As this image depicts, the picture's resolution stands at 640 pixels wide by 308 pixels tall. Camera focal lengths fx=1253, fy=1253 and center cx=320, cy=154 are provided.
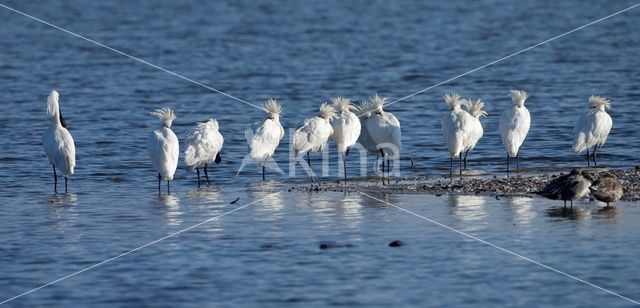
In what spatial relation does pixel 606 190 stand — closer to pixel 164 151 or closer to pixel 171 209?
pixel 171 209

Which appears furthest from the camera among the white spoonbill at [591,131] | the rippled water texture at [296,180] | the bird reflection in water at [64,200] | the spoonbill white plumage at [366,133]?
the spoonbill white plumage at [366,133]

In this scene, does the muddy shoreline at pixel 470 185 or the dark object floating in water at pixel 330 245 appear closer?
the dark object floating in water at pixel 330 245

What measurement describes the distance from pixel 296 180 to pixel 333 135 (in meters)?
0.98

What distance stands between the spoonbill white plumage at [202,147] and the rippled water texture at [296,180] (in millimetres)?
591

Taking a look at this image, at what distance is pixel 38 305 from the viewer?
11.9 meters

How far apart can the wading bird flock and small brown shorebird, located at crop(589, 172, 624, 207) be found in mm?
3931

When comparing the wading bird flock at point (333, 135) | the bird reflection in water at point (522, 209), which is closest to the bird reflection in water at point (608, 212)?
the bird reflection in water at point (522, 209)

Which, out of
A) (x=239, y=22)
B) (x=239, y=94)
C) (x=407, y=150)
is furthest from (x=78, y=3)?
(x=407, y=150)

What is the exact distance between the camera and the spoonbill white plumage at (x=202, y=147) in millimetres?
18859

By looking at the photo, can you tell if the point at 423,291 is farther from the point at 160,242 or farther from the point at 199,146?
the point at 199,146

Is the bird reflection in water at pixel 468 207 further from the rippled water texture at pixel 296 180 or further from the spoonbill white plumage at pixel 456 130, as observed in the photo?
the spoonbill white plumage at pixel 456 130

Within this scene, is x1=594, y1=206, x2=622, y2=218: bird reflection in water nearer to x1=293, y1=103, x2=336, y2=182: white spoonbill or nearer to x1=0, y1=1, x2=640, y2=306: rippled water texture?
x1=0, y1=1, x2=640, y2=306: rippled water texture

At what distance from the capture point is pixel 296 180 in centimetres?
1930

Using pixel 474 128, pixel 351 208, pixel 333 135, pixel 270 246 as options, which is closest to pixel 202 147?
pixel 333 135
